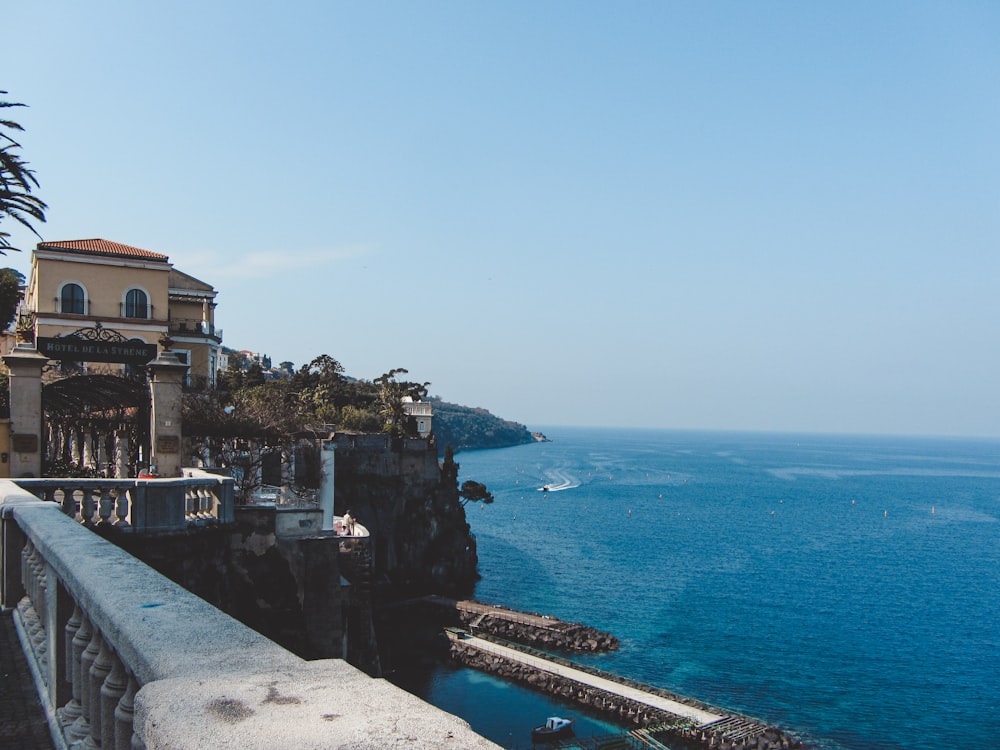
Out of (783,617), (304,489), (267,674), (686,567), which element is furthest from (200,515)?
(686,567)

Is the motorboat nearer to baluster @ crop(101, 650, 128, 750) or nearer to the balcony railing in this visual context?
the balcony railing

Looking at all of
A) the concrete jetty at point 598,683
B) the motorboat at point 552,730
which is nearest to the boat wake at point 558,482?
the concrete jetty at point 598,683

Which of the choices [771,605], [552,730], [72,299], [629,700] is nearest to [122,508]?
[72,299]

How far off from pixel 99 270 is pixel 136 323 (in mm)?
2519

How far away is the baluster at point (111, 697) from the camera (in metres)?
3.77

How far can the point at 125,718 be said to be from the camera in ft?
11.2

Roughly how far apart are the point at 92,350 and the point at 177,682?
53.3 ft

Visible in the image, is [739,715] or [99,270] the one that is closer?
[99,270]

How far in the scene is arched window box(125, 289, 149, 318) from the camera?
33.5 m

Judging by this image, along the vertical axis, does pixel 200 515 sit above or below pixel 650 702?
above

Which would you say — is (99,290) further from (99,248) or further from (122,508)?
(122,508)

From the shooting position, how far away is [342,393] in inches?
3236

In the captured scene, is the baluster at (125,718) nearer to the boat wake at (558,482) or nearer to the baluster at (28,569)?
the baluster at (28,569)

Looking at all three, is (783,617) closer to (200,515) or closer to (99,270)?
(99,270)
